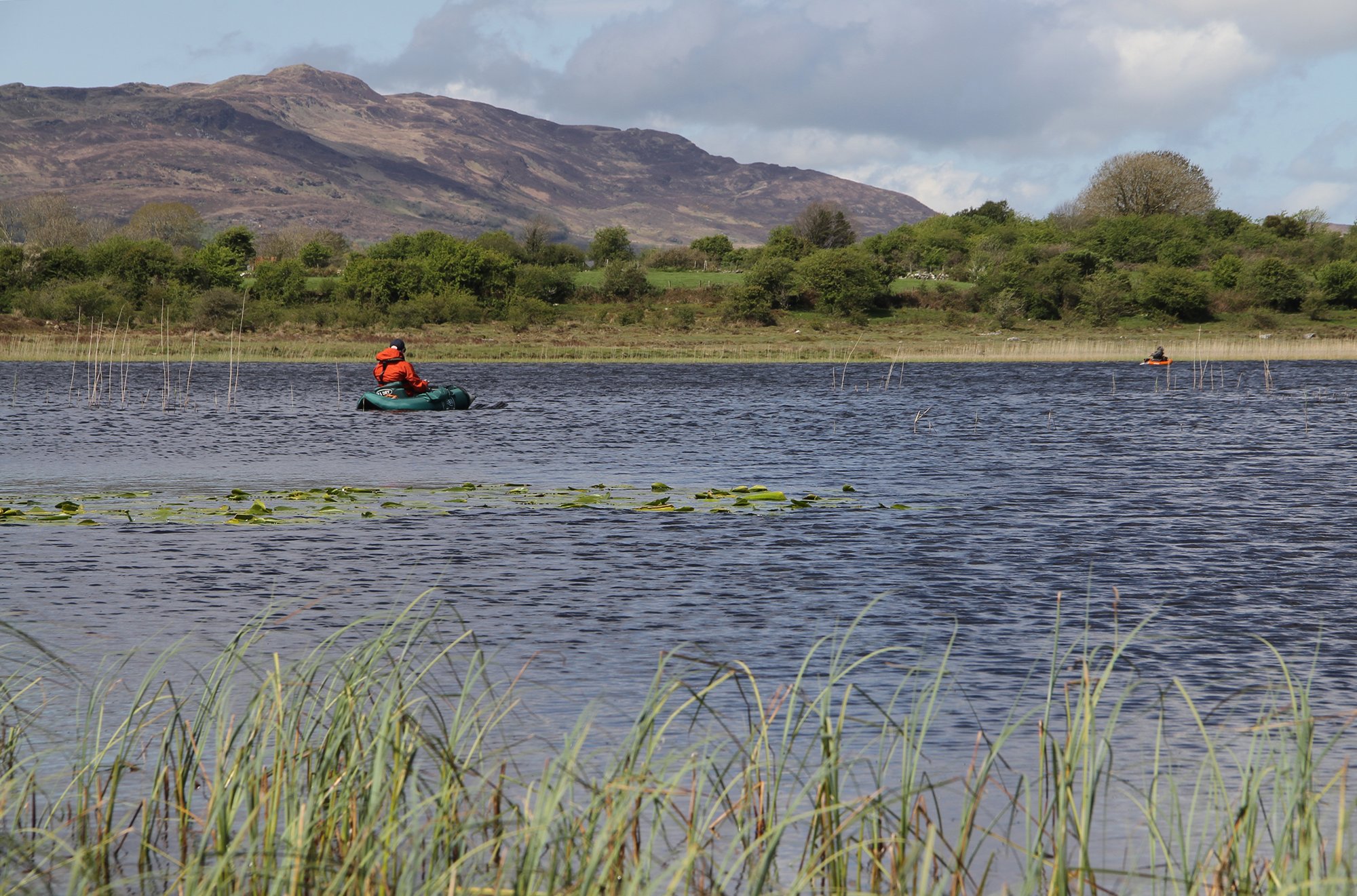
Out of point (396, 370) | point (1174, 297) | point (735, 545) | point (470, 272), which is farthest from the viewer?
point (470, 272)

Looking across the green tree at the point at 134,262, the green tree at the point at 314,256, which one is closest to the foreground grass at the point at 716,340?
the green tree at the point at 134,262

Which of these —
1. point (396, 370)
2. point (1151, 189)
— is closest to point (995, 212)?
point (1151, 189)

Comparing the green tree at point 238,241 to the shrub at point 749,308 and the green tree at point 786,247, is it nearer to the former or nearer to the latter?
the green tree at point 786,247

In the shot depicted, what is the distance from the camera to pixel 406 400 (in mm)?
38000

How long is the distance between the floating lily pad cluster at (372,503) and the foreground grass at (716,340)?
4526 centimetres

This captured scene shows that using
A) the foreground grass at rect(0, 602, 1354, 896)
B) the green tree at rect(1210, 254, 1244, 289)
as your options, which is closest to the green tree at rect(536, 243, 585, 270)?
the green tree at rect(1210, 254, 1244, 289)

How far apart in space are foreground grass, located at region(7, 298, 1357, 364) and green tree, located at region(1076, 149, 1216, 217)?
50853mm

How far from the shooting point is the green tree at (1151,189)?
153 metres

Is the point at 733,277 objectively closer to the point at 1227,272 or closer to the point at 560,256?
the point at 560,256

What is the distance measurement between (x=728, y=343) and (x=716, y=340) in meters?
1.41

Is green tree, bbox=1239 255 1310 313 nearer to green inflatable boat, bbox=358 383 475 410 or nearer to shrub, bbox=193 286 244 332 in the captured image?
shrub, bbox=193 286 244 332

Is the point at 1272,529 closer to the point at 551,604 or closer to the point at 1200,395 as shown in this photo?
the point at 551,604

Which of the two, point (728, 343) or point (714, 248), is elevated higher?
point (714, 248)

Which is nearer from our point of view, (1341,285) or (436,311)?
(436,311)
